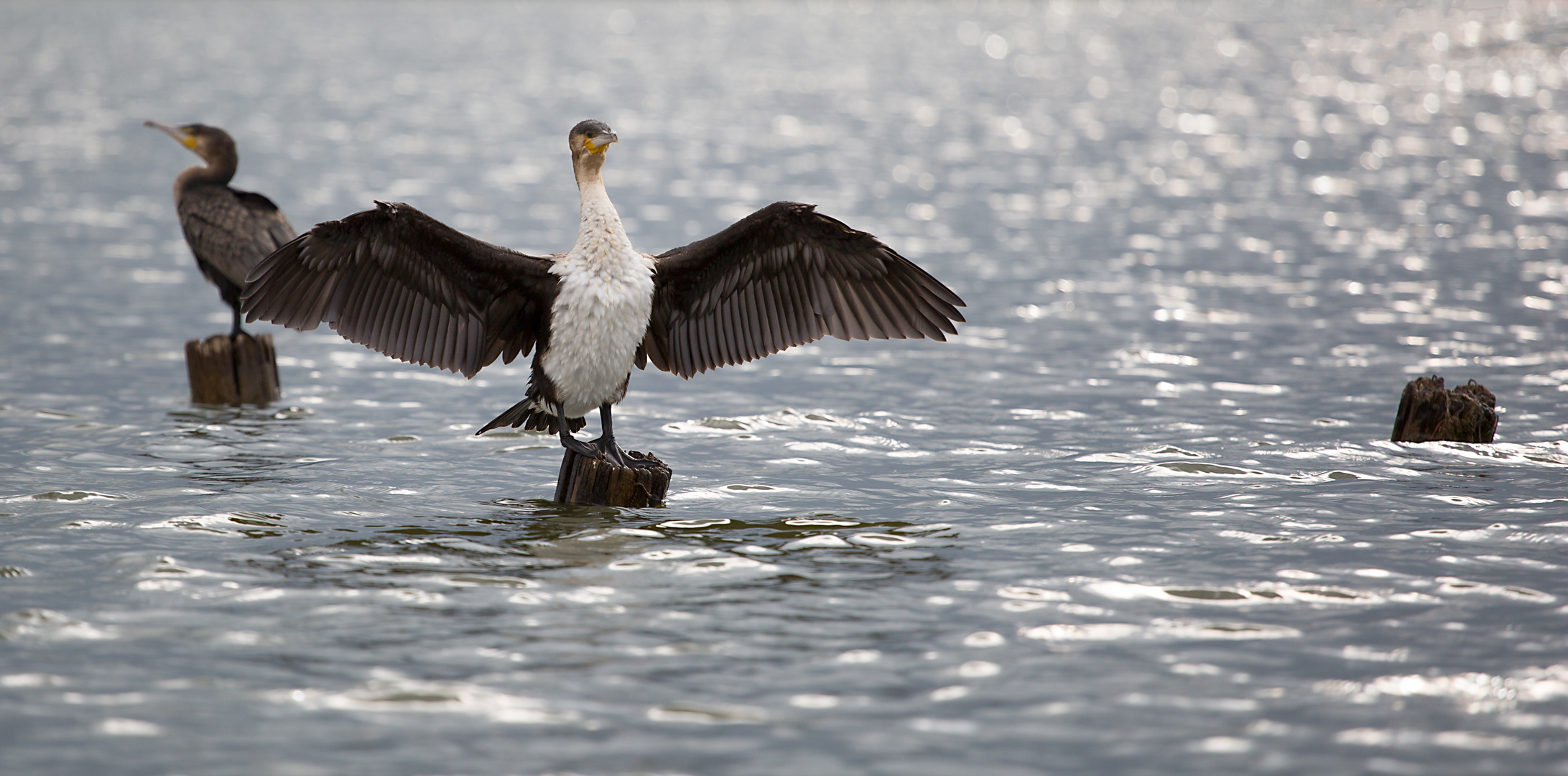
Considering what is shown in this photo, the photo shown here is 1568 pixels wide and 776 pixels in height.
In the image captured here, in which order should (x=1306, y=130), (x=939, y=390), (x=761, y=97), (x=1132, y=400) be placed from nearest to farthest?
(x=1132, y=400), (x=939, y=390), (x=1306, y=130), (x=761, y=97)

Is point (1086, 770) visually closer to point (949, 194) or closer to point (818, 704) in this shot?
point (818, 704)

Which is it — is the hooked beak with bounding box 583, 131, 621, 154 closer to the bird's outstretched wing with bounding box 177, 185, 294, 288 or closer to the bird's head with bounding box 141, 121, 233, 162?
the bird's outstretched wing with bounding box 177, 185, 294, 288

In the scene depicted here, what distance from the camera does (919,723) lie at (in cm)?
522

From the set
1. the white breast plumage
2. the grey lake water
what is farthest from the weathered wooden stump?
the white breast plumage

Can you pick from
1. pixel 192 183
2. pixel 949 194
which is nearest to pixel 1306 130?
pixel 949 194

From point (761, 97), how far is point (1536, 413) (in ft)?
120

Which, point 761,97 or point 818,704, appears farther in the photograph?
point 761,97

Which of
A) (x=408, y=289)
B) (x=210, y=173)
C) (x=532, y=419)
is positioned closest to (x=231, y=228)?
(x=210, y=173)

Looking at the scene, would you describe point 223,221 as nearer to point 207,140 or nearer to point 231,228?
point 231,228

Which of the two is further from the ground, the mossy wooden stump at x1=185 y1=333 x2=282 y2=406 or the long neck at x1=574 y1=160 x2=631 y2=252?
the long neck at x1=574 y1=160 x2=631 y2=252

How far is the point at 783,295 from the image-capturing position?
8.39 metres

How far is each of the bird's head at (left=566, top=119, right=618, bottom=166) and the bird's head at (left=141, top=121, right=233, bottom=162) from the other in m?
4.91

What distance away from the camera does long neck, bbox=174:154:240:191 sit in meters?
11.5

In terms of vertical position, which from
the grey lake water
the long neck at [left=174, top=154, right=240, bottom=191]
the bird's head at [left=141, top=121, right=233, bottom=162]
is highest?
the bird's head at [left=141, top=121, right=233, bottom=162]
